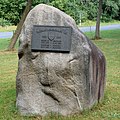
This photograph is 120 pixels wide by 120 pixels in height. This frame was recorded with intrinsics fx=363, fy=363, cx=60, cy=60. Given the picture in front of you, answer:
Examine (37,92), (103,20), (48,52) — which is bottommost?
(103,20)

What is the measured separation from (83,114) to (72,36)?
4.32 ft

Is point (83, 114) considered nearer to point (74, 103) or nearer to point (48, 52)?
point (74, 103)

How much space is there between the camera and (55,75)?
596 cm

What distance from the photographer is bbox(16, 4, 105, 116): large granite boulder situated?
5.95 meters

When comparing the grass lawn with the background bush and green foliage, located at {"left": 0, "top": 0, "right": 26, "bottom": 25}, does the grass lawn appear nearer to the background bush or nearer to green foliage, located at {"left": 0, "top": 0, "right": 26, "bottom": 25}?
the background bush

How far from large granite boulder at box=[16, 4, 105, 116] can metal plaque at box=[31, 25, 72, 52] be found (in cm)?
7

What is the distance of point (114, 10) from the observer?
4356cm

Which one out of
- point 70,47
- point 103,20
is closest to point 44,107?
point 70,47

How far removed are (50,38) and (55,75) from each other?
2.29 ft

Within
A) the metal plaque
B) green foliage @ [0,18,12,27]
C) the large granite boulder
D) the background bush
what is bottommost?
green foliage @ [0,18,12,27]

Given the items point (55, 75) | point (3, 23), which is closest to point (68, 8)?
point (3, 23)

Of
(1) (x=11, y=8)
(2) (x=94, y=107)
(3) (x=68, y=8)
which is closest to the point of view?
(2) (x=94, y=107)

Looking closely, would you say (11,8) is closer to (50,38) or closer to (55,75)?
(50,38)

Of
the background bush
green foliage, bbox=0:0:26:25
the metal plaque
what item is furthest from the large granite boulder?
green foliage, bbox=0:0:26:25
